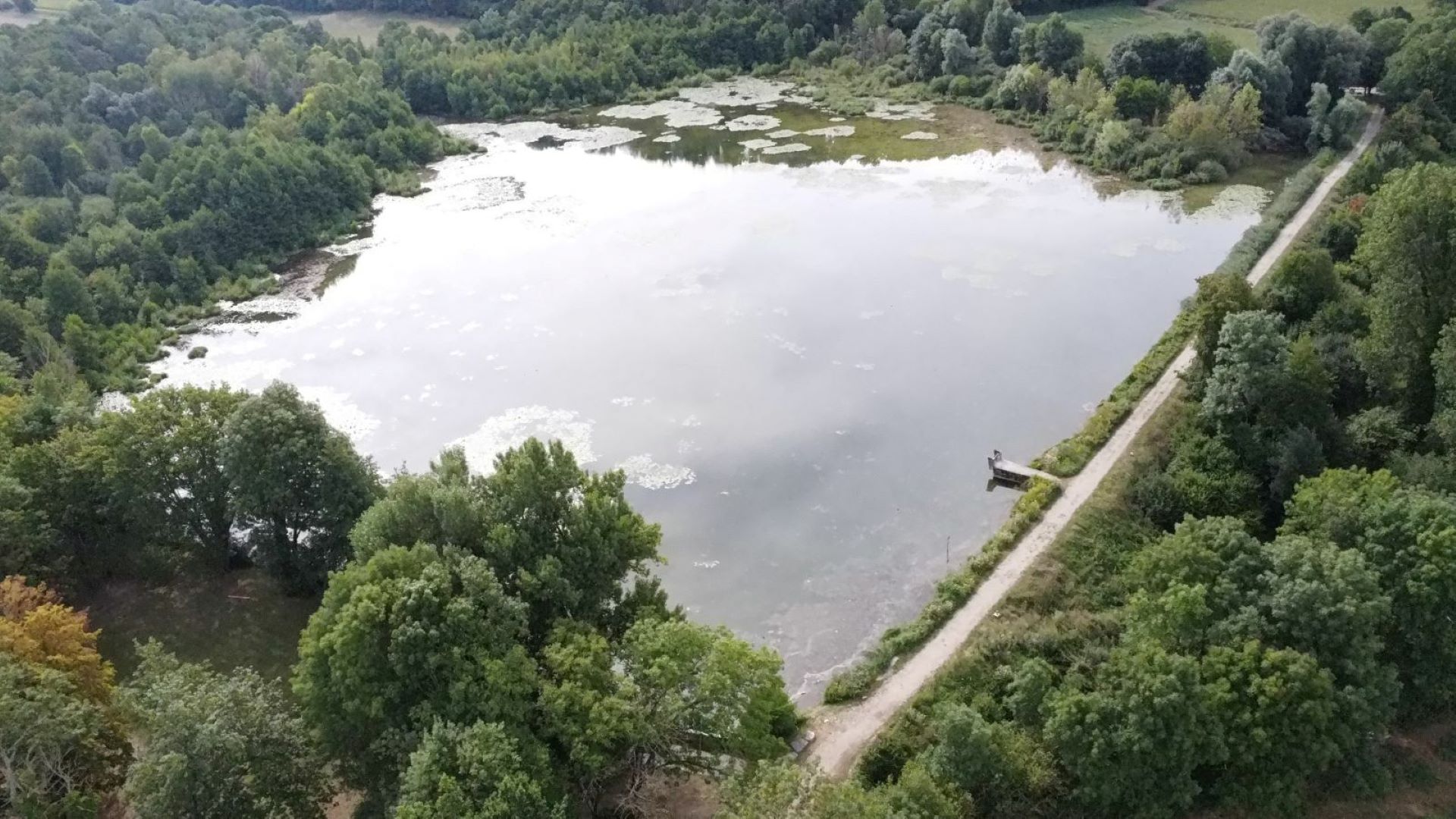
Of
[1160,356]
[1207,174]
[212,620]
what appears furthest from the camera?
[1207,174]

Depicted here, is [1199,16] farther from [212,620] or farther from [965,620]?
[212,620]

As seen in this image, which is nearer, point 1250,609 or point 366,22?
point 1250,609

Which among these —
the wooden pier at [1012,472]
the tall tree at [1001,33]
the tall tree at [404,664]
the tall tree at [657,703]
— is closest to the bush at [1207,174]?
the tall tree at [1001,33]

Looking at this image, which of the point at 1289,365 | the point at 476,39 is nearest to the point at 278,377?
the point at 1289,365

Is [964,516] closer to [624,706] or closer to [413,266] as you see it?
[624,706]

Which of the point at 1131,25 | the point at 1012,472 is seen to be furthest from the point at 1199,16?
the point at 1012,472

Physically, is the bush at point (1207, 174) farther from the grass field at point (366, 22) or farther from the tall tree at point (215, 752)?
the grass field at point (366, 22)
